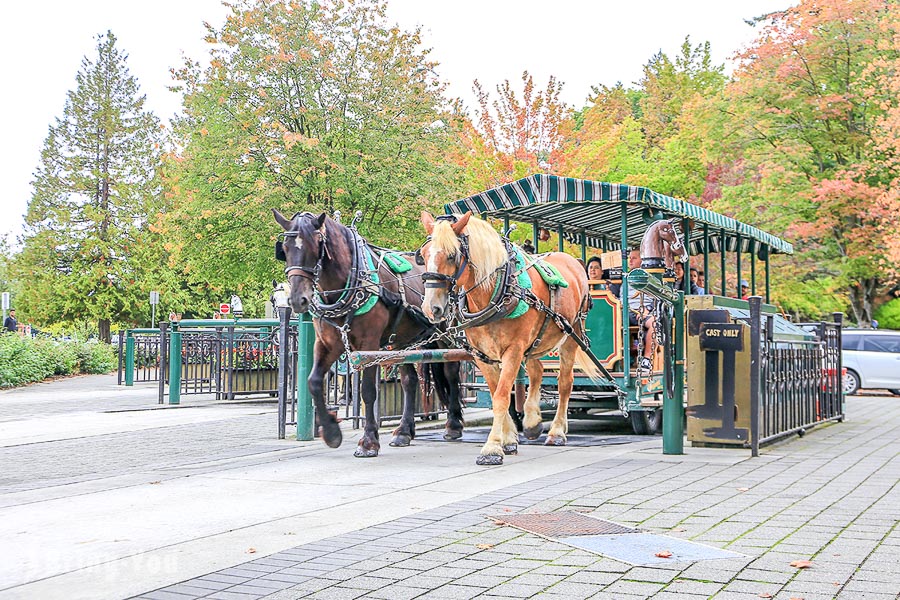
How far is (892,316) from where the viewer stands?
35062 millimetres

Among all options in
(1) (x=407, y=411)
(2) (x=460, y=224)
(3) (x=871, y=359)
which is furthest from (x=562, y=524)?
(3) (x=871, y=359)

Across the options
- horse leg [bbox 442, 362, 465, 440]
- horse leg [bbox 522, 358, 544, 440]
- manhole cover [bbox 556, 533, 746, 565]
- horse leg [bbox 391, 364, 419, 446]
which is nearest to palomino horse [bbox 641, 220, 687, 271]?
horse leg [bbox 522, 358, 544, 440]

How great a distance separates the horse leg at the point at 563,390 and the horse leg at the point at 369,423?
222 cm

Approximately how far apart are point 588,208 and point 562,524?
23.7 feet

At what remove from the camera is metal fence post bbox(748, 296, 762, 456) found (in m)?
9.92

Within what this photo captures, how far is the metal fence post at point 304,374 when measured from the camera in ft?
35.8

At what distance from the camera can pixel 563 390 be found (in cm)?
1115

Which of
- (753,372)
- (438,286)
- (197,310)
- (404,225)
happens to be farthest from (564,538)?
(197,310)

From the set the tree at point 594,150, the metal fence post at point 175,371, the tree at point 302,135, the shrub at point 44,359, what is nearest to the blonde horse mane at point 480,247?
the metal fence post at point 175,371

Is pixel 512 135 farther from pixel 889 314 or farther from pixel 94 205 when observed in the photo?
pixel 94 205

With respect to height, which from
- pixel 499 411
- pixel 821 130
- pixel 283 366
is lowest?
pixel 499 411

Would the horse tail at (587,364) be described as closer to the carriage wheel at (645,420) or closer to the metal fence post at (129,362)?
the carriage wheel at (645,420)

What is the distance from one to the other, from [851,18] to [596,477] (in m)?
26.9

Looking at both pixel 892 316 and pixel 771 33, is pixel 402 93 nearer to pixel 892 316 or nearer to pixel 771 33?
pixel 771 33
